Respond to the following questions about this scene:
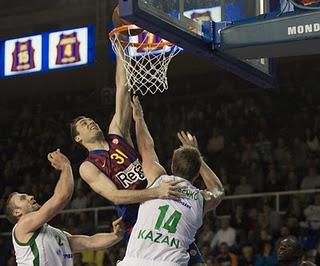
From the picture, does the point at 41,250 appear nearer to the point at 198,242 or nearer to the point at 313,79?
the point at 198,242

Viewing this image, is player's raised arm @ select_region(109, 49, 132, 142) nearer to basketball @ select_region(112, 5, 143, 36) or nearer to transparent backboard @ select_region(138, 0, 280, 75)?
basketball @ select_region(112, 5, 143, 36)

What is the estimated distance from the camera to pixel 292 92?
14930mm

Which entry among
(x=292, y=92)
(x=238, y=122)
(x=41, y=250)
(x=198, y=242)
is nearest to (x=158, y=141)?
(x=238, y=122)

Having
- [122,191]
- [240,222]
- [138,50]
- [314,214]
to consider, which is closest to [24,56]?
[240,222]

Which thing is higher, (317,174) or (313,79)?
(313,79)

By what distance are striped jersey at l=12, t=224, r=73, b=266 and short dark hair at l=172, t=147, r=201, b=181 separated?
1.30m

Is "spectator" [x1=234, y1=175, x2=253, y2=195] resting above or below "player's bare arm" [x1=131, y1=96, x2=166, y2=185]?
below

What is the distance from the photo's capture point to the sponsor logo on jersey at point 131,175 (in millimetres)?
5613

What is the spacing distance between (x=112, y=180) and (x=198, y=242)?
658cm

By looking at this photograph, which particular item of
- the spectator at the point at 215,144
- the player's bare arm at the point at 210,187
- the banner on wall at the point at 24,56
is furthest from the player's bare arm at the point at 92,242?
the banner on wall at the point at 24,56

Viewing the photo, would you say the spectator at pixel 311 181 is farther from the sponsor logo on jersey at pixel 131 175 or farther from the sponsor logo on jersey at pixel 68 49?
the sponsor logo on jersey at pixel 131 175

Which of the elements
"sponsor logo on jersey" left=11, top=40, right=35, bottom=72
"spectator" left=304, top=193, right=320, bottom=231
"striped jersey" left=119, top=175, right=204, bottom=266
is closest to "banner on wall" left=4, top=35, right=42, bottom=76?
"sponsor logo on jersey" left=11, top=40, right=35, bottom=72

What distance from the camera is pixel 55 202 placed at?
5.81 meters

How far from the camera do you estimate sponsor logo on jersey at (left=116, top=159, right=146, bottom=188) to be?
5.61 m
